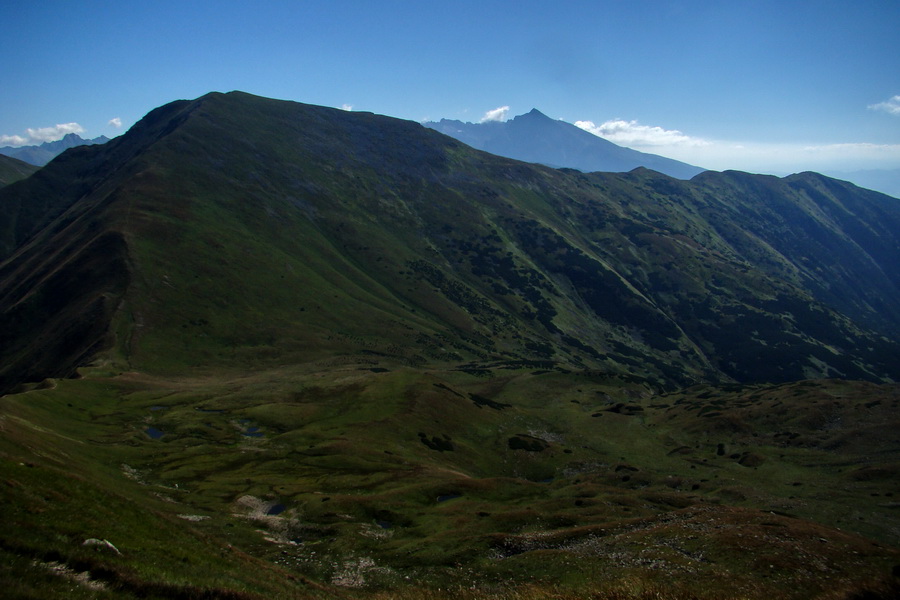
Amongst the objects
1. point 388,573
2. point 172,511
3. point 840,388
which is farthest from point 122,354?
point 840,388

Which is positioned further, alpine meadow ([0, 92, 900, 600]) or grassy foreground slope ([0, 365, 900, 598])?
alpine meadow ([0, 92, 900, 600])

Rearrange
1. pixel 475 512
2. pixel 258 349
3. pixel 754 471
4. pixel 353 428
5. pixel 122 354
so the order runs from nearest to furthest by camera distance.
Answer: pixel 475 512, pixel 754 471, pixel 353 428, pixel 122 354, pixel 258 349

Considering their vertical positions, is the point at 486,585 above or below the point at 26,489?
below

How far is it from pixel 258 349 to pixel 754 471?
14987cm

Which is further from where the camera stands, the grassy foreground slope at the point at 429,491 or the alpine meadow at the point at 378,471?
the alpine meadow at the point at 378,471

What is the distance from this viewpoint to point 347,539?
49469mm

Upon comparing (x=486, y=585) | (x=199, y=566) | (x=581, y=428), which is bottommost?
(x=581, y=428)

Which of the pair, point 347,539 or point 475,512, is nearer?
point 347,539

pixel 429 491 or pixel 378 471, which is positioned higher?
pixel 429 491

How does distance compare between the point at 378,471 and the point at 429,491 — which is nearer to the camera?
the point at 429,491

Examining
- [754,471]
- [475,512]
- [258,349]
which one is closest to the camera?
[475,512]

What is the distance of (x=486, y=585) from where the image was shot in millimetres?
38094

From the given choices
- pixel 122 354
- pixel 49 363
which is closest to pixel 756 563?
pixel 122 354

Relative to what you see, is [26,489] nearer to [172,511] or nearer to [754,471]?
[172,511]
